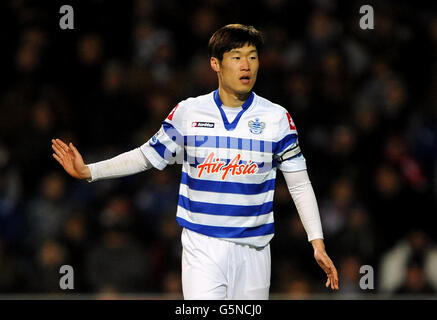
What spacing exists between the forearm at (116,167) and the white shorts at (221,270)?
0.46 metres

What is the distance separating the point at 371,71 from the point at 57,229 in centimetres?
341

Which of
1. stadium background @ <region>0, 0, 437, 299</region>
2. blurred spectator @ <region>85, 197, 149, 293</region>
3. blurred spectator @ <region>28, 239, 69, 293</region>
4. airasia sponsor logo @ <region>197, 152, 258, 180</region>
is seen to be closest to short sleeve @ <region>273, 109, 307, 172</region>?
airasia sponsor logo @ <region>197, 152, 258, 180</region>

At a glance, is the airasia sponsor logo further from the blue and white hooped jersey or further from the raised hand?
the raised hand

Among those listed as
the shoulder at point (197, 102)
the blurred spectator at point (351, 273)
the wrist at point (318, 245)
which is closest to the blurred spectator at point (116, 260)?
the blurred spectator at point (351, 273)

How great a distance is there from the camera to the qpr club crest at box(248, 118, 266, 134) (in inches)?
183

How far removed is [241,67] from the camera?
4.59 metres

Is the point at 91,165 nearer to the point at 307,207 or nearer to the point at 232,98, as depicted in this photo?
the point at 232,98

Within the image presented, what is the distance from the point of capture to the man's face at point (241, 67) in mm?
4594

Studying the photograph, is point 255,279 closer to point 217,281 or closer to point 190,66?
point 217,281

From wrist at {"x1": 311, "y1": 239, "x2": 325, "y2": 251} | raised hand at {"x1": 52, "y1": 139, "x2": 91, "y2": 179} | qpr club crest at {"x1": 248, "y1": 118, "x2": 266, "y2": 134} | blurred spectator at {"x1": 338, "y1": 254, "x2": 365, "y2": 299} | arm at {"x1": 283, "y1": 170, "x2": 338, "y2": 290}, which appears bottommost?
blurred spectator at {"x1": 338, "y1": 254, "x2": 365, "y2": 299}

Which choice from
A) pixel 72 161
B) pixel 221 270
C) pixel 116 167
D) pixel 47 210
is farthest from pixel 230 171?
pixel 47 210

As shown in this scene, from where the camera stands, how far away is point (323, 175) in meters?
7.86

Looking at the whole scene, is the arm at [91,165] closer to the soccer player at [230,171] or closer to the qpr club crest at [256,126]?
the soccer player at [230,171]
